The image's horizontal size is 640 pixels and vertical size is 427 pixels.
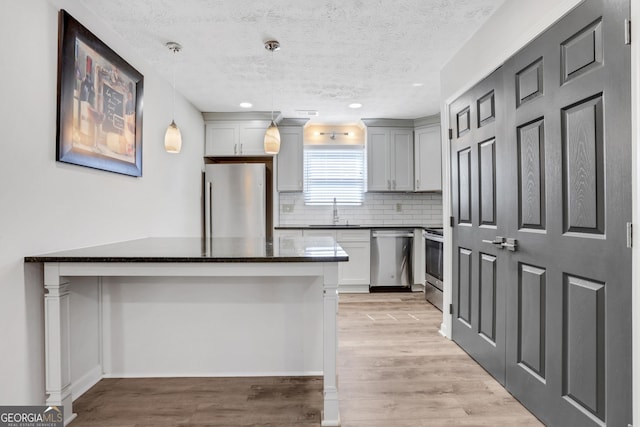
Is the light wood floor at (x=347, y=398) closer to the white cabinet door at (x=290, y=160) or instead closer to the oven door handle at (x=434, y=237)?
the oven door handle at (x=434, y=237)

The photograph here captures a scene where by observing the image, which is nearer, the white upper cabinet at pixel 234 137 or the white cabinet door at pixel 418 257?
the white upper cabinet at pixel 234 137

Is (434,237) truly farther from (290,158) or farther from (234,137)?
(234,137)

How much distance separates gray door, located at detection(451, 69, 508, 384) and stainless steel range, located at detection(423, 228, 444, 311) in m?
1.09

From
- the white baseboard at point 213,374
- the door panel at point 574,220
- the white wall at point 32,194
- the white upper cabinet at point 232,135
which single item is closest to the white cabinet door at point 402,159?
the white upper cabinet at point 232,135

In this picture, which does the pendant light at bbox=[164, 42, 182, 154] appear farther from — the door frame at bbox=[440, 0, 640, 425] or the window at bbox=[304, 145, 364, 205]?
the window at bbox=[304, 145, 364, 205]

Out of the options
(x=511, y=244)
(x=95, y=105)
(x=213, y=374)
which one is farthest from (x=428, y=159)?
(x=95, y=105)

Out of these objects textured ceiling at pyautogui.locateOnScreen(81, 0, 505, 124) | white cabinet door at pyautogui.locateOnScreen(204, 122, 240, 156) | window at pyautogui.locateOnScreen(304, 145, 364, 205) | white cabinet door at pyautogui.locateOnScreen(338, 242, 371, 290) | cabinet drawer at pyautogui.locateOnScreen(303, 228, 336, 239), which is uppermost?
textured ceiling at pyautogui.locateOnScreen(81, 0, 505, 124)

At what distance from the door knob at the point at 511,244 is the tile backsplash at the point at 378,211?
3126 millimetres

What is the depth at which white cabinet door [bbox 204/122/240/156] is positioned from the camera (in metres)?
4.61

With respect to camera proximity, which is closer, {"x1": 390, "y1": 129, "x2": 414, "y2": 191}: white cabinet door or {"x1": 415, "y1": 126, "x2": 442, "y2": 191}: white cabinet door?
{"x1": 415, "y1": 126, "x2": 442, "y2": 191}: white cabinet door

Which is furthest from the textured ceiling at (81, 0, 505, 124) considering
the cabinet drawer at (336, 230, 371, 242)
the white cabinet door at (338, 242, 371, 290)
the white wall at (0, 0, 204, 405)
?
the white cabinet door at (338, 242, 371, 290)

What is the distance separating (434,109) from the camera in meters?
4.43

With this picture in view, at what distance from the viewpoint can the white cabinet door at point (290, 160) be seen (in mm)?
4848

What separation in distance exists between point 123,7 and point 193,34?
1.51ft
